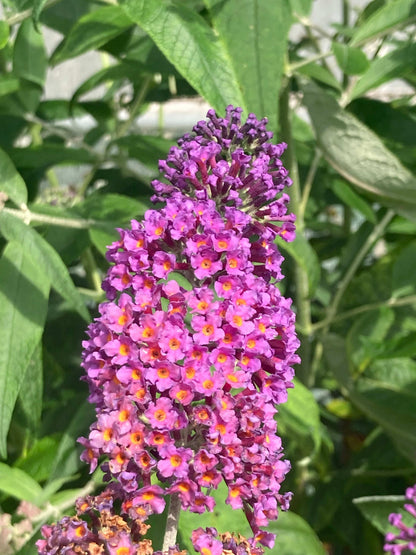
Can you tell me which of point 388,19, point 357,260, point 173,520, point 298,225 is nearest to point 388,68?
point 388,19

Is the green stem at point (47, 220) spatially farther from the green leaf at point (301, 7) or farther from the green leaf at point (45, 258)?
the green leaf at point (301, 7)

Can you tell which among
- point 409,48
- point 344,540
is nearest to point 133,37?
point 409,48

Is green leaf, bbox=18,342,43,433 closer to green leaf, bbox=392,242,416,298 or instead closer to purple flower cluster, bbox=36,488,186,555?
purple flower cluster, bbox=36,488,186,555

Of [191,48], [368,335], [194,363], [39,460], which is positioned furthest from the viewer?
[368,335]

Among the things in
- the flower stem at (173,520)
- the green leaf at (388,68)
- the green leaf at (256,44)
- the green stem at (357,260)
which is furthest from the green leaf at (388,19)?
the flower stem at (173,520)

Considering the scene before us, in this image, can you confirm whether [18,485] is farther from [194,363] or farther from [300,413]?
[194,363]
